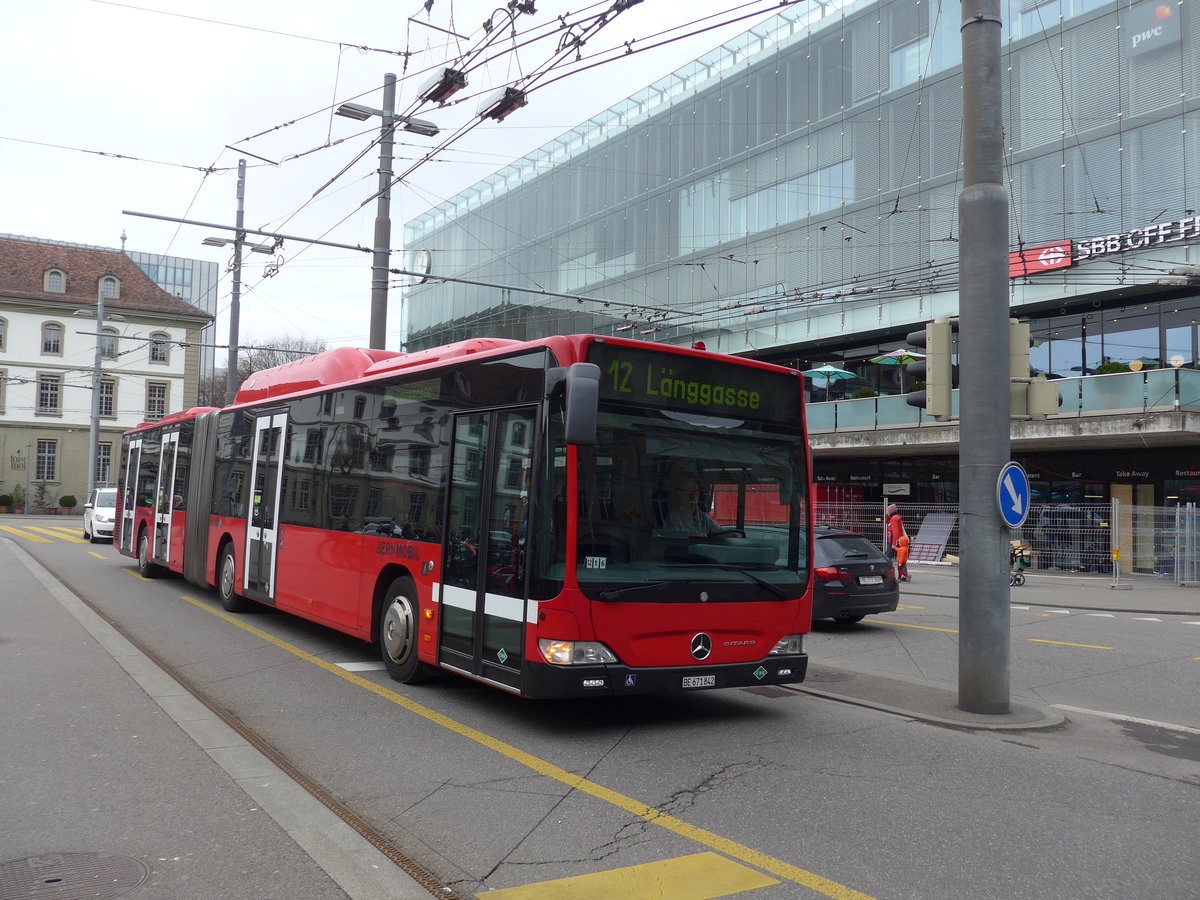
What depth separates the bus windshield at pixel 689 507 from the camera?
6852 millimetres

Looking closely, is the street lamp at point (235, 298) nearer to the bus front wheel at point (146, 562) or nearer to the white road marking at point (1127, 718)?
the bus front wheel at point (146, 562)

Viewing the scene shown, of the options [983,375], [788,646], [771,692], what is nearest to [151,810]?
[788,646]

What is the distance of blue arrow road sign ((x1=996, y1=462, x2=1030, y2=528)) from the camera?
27.1ft

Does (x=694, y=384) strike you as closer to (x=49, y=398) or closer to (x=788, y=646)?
(x=788, y=646)

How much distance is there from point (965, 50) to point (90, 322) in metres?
70.5

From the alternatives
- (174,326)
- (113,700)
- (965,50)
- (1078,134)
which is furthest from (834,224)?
(174,326)

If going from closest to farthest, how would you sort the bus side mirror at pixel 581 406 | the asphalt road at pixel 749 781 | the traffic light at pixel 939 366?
the asphalt road at pixel 749 781 → the bus side mirror at pixel 581 406 → the traffic light at pixel 939 366

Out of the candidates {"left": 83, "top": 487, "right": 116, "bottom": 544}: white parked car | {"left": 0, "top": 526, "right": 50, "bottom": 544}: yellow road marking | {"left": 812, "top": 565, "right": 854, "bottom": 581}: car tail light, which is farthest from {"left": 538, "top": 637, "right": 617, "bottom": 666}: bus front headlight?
{"left": 0, "top": 526, "right": 50, "bottom": 544}: yellow road marking

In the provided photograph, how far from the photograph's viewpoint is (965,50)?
28.6 feet

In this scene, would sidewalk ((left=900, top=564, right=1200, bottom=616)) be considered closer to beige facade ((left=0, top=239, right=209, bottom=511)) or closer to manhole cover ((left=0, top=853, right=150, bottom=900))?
manhole cover ((left=0, top=853, right=150, bottom=900))

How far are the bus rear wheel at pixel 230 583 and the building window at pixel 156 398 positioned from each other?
59.8 meters

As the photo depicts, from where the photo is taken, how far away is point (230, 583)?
1373 cm

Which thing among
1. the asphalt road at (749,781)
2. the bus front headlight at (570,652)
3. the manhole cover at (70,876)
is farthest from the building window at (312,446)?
the manhole cover at (70,876)

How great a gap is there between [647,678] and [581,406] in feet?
6.67
